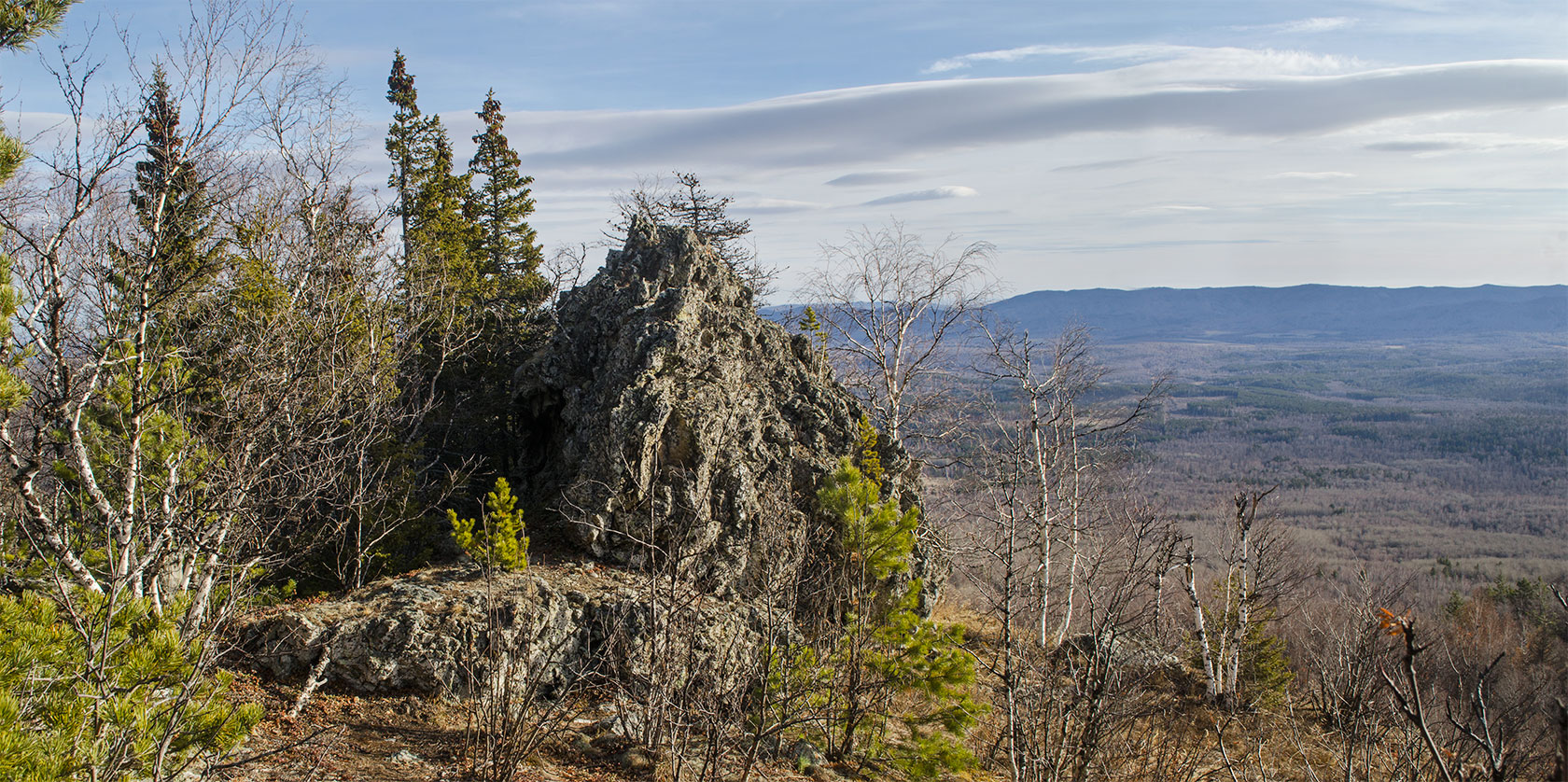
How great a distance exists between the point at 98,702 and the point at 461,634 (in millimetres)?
5448

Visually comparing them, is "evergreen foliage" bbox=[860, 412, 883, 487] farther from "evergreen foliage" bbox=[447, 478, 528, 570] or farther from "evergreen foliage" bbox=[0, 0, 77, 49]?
"evergreen foliage" bbox=[0, 0, 77, 49]

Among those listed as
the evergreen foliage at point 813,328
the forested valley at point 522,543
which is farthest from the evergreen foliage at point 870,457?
the evergreen foliage at point 813,328

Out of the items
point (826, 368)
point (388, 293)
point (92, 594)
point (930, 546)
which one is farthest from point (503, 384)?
point (92, 594)

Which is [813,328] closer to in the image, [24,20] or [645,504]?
[645,504]

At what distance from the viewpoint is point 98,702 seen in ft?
→ 14.0

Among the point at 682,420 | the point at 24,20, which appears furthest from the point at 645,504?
the point at 24,20

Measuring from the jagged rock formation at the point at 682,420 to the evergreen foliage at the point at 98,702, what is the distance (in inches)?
224

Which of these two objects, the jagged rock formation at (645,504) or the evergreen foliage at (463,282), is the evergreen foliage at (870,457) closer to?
the jagged rock formation at (645,504)

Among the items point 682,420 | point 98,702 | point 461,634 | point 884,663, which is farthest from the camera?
point 682,420

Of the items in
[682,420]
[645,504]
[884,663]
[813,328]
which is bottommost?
[884,663]

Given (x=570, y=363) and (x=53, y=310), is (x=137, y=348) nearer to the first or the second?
(x=53, y=310)

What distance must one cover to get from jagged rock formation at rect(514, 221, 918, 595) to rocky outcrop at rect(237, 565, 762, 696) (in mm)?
839

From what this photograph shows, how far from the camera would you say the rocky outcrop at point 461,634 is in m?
9.03

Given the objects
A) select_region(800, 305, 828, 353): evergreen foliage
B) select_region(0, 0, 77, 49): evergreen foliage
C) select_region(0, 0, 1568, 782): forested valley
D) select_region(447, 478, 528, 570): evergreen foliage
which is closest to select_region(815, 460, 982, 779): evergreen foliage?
select_region(0, 0, 1568, 782): forested valley
